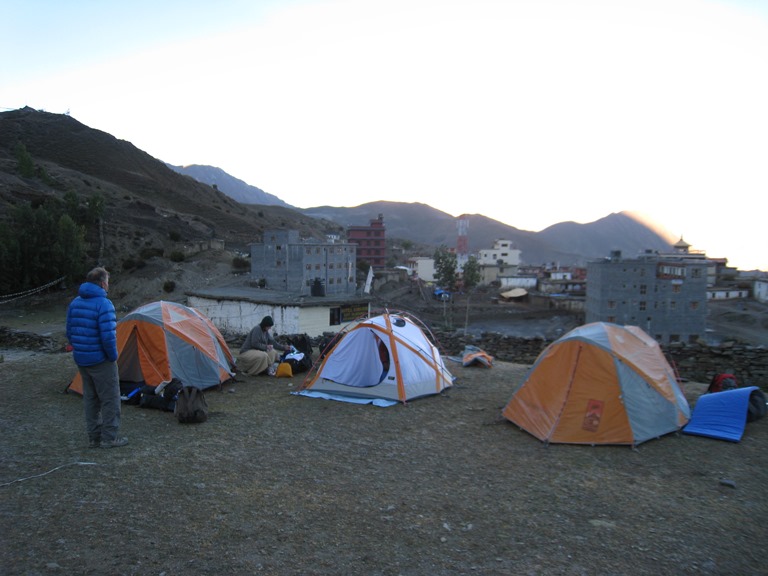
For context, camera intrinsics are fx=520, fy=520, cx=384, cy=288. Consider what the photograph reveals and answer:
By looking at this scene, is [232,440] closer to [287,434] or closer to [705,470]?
[287,434]

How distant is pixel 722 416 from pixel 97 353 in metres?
8.86

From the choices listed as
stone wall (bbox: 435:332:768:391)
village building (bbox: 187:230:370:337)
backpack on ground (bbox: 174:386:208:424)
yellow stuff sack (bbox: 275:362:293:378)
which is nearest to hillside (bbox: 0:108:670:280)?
village building (bbox: 187:230:370:337)

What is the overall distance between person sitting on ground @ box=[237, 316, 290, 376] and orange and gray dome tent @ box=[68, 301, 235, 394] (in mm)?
960

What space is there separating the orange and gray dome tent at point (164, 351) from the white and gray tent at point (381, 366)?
1.95 meters

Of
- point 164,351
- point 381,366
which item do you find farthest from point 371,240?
point 164,351

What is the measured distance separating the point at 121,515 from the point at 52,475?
1413 millimetres

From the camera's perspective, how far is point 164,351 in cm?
926

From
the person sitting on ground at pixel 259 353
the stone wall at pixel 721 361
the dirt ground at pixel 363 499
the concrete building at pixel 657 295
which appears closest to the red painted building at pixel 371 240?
the concrete building at pixel 657 295

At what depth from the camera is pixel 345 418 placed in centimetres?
841

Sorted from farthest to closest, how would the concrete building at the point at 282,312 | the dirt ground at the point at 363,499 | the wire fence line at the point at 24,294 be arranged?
the wire fence line at the point at 24,294 → the concrete building at the point at 282,312 → the dirt ground at the point at 363,499

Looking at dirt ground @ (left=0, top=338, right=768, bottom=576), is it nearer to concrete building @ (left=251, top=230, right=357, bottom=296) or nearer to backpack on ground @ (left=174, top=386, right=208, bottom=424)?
backpack on ground @ (left=174, top=386, right=208, bottom=424)

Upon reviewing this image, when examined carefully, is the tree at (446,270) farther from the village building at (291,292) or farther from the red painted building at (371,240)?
the village building at (291,292)

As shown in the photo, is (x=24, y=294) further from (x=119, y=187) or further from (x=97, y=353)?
(x=119, y=187)

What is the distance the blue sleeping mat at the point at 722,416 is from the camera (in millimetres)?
7562
